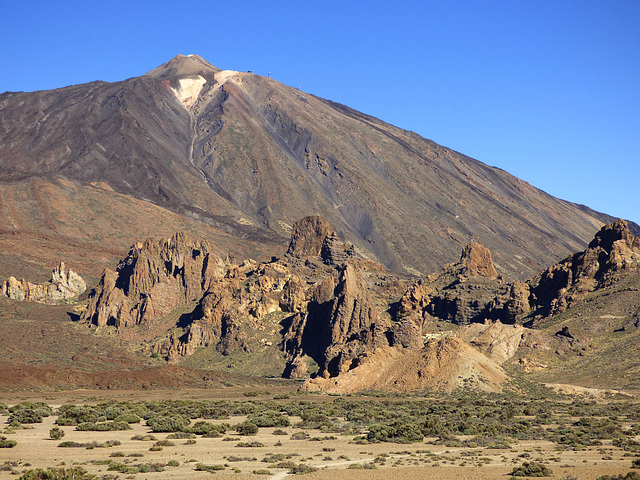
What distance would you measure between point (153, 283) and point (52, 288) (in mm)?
34134

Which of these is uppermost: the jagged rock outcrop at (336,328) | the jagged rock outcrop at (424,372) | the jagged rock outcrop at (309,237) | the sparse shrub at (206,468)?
the jagged rock outcrop at (309,237)

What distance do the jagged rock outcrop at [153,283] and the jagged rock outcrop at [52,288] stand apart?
15.9 m

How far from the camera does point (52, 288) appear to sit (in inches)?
6713

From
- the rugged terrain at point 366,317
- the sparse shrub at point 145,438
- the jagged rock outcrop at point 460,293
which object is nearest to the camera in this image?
the sparse shrub at point 145,438

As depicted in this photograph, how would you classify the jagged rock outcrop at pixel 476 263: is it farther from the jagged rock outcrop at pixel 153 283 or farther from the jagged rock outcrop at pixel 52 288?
the jagged rock outcrop at pixel 52 288

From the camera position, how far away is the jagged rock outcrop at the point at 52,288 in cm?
16362

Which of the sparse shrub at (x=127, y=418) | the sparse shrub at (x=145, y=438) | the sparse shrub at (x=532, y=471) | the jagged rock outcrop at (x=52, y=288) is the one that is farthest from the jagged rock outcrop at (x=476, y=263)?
the sparse shrub at (x=532, y=471)

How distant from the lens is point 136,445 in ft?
150

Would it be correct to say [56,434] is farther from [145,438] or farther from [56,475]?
[56,475]

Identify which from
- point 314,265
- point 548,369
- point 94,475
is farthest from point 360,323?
point 94,475

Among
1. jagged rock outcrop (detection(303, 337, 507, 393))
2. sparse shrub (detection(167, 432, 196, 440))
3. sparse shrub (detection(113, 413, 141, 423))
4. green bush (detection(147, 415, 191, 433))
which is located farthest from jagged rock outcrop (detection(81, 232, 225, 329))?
sparse shrub (detection(167, 432, 196, 440))

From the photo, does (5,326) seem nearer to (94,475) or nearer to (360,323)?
(360,323)

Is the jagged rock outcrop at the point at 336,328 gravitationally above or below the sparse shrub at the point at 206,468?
above

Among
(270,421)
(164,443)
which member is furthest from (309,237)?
(164,443)
